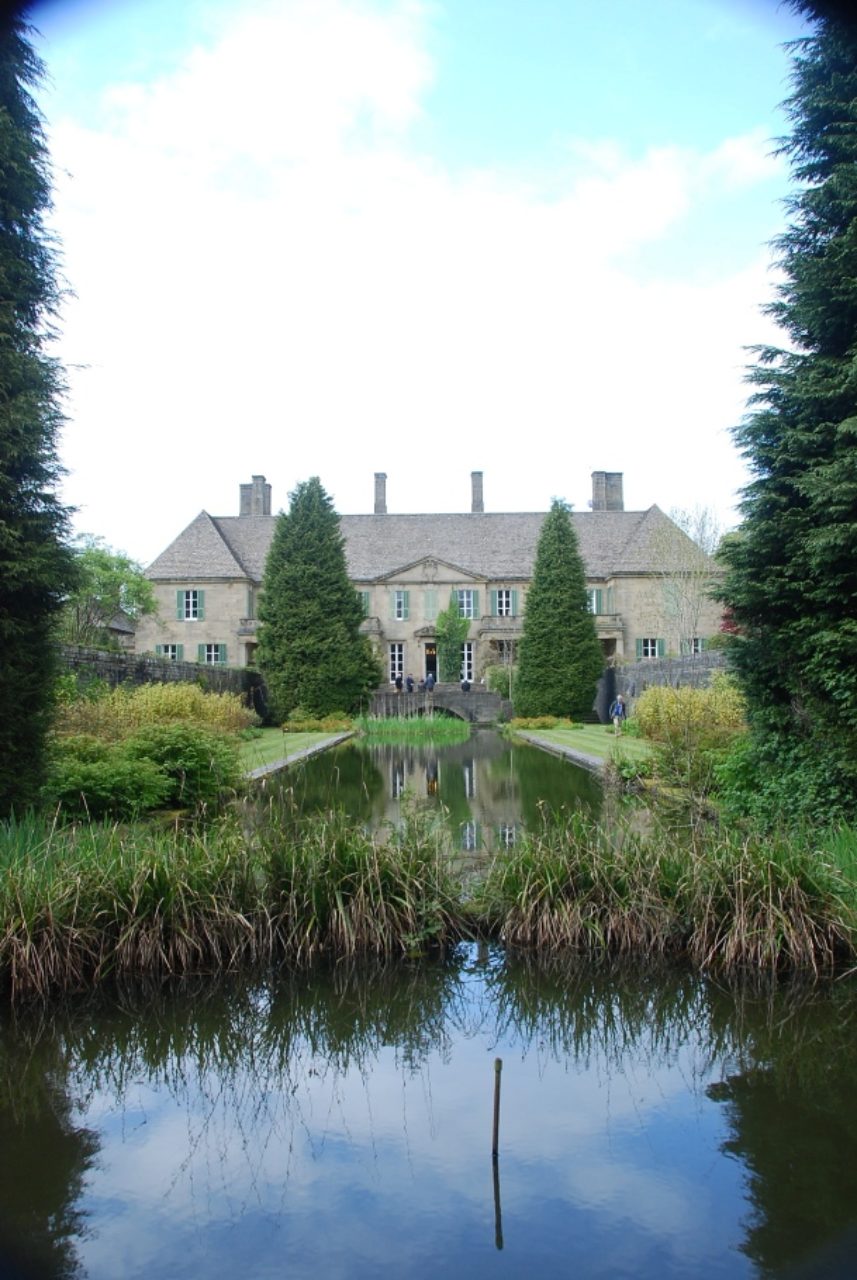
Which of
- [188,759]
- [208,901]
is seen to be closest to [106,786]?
[188,759]

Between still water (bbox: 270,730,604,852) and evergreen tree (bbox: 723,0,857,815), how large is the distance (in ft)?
5.97

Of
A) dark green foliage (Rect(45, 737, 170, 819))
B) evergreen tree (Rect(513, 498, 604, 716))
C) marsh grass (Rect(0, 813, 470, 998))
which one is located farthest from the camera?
evergreen tree (Rect(513, 498, 604, 716))

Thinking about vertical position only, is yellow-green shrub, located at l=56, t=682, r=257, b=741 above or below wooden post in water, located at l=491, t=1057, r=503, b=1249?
above

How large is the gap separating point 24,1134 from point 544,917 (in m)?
2.95

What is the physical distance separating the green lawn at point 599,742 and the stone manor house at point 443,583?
1428 cm

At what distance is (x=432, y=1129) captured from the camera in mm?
3623

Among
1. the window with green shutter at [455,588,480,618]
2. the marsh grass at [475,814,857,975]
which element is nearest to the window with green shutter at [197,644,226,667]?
the window with green shutter at [455,588,480,618]

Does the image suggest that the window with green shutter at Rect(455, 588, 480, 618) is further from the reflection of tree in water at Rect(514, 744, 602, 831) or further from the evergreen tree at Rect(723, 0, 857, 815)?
the evergreen tree at Rect(723, 0, 857, 815)

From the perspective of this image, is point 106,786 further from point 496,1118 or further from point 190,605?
point 190,605

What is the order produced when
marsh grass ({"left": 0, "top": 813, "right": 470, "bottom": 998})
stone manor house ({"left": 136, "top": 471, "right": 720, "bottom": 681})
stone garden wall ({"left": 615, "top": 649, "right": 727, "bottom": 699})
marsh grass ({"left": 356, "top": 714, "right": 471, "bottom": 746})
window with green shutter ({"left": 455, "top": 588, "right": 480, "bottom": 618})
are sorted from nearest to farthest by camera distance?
marsh grass ({"left": 0, "top": 813, "right": 470, "bottom": 998}) < stone garden wall ({"left": 615, "top": 649, "right": 727, "bottom": 699}) < marsh grass ({"left": 356, "top": 714, "right": 471, "bottom": 746}) < stone manor house ({"left": 136, "top": 471, "right": 720, "bottom": 681}) < window with green shutter ({"left": 455, "top": 588, "right": 480, "bottom": 618})

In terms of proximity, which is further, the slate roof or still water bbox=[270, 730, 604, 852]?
the slate roof

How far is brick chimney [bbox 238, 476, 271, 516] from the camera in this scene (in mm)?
48875

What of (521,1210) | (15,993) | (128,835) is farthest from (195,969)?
(521,1210)

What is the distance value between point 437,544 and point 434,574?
9.73ft
